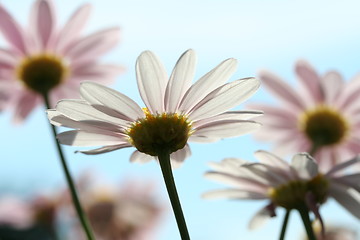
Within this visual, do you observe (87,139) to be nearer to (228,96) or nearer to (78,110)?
(78,110)

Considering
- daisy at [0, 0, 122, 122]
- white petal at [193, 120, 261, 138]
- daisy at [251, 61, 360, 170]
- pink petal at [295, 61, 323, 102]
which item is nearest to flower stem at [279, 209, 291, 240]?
white petal at [193, 120, 261, 138]

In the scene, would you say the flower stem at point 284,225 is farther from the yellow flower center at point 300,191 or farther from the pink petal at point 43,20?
the pink petal at point 43,20

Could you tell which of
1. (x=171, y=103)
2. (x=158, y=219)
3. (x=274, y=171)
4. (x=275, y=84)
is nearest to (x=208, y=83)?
(x=171, y=103)

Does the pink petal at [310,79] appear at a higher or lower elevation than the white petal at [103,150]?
higher

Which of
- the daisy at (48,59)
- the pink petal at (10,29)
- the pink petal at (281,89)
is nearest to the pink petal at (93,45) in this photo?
the daisy at (48,59)

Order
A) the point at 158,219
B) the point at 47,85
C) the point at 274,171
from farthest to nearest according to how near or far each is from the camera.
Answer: the point at 158,219, the point at 47,85, the point at 274,171

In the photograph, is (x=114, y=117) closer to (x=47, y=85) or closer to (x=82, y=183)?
(x=47, y=85)

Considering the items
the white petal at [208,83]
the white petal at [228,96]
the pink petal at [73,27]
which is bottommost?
the white petal at [228,96]
